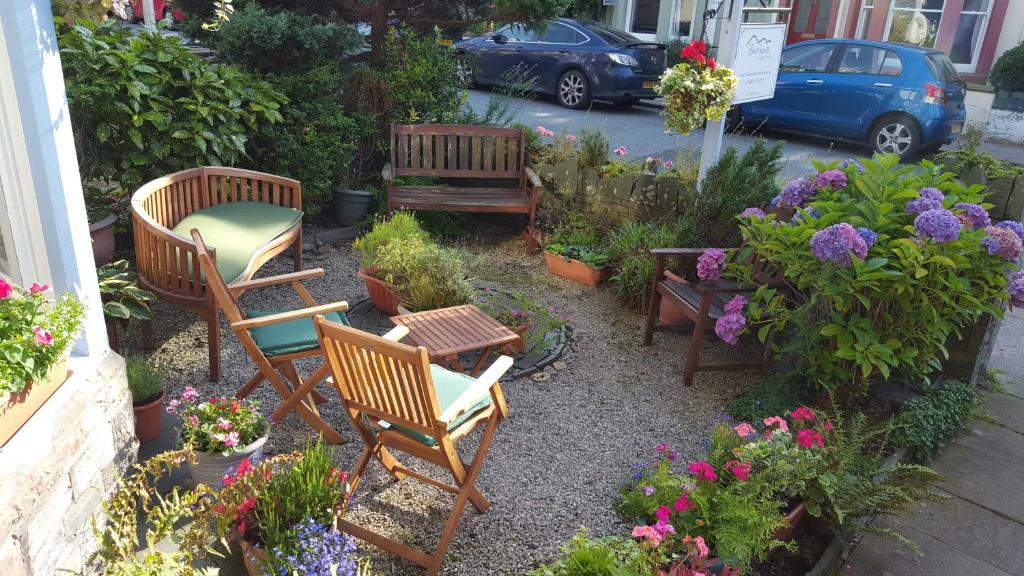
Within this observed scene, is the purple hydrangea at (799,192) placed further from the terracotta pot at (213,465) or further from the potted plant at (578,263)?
the terracotta pot at (213,465)

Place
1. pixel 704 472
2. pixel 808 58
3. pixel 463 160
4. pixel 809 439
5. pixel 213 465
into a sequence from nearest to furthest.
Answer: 1. pixel 704 472
2. pixel 213 465
3. pixel 809 439
4. pixel 463 160
5. pixel 808 58

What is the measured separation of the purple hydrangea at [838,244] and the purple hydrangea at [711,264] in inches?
30.1

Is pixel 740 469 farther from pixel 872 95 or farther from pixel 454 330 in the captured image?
pixel 872 95

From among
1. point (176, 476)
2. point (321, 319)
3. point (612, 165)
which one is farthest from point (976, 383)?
point (176, 476)

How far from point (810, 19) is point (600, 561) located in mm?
16096

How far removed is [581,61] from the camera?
469 inches

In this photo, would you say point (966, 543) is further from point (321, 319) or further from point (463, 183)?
point (463, 183)

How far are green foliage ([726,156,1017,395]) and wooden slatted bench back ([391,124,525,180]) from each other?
116 inches

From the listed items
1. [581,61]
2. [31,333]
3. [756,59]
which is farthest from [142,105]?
[581,61]

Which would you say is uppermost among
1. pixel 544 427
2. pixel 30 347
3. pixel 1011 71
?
pixel 1011 71

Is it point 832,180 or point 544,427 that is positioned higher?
point 832,180

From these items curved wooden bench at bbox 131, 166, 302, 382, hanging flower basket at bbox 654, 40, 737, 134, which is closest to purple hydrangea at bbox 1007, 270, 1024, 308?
hanging flower basket at bbox 654, 40, 737, 134

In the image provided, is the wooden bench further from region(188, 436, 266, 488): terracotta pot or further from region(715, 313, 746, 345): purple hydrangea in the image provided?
region(188, 436, 266, 488): terracotta pot

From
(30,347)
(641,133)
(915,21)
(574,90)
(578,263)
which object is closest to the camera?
(30,347)
